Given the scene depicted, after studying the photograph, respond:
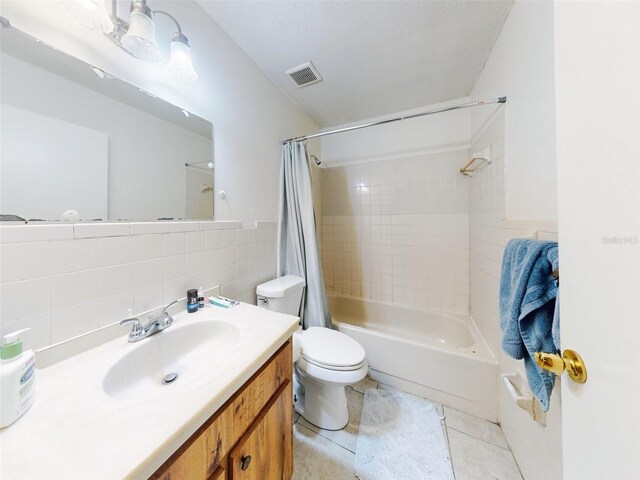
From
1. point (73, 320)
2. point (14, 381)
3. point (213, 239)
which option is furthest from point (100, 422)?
point (213, 239)

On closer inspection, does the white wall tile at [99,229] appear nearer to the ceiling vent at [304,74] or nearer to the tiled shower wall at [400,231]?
the ceiling vent at [304,74]

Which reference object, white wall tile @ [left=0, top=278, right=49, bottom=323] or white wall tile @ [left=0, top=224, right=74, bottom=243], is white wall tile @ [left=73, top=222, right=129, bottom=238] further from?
white wall tile @ [left=0, top=278, right=49, bottom=323]

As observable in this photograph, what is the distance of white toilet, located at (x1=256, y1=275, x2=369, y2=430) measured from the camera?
3.63 feet

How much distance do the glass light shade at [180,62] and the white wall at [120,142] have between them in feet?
0.71

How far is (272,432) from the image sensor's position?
731 mm

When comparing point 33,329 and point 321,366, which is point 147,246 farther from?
point 321,366

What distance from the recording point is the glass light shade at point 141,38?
0.74 m

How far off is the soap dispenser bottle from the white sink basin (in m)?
0.14

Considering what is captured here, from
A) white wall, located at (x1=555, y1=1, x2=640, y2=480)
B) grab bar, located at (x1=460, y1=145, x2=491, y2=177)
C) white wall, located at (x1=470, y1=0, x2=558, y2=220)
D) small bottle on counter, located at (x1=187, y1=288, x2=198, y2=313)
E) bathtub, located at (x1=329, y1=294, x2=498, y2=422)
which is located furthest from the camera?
grab bar, located at (x1=460, y1=145, x2=491, y2=177)

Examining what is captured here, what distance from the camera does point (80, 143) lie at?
698mm

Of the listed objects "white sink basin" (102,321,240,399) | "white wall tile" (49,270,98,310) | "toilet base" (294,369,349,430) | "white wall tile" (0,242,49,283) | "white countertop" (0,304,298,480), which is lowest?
"toilet base" (294,369,349,430)

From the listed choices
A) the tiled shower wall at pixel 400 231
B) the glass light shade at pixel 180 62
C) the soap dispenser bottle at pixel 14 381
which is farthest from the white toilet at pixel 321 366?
the glass light shade at pixel 180 62

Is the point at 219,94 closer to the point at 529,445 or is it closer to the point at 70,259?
the point at 70,259

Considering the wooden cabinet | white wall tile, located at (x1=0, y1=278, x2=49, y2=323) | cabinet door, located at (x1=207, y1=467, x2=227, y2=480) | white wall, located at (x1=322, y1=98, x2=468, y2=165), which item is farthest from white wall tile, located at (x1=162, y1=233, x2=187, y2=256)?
white wall, located at (x1=322, y1=98, x2=468, y2=165)
